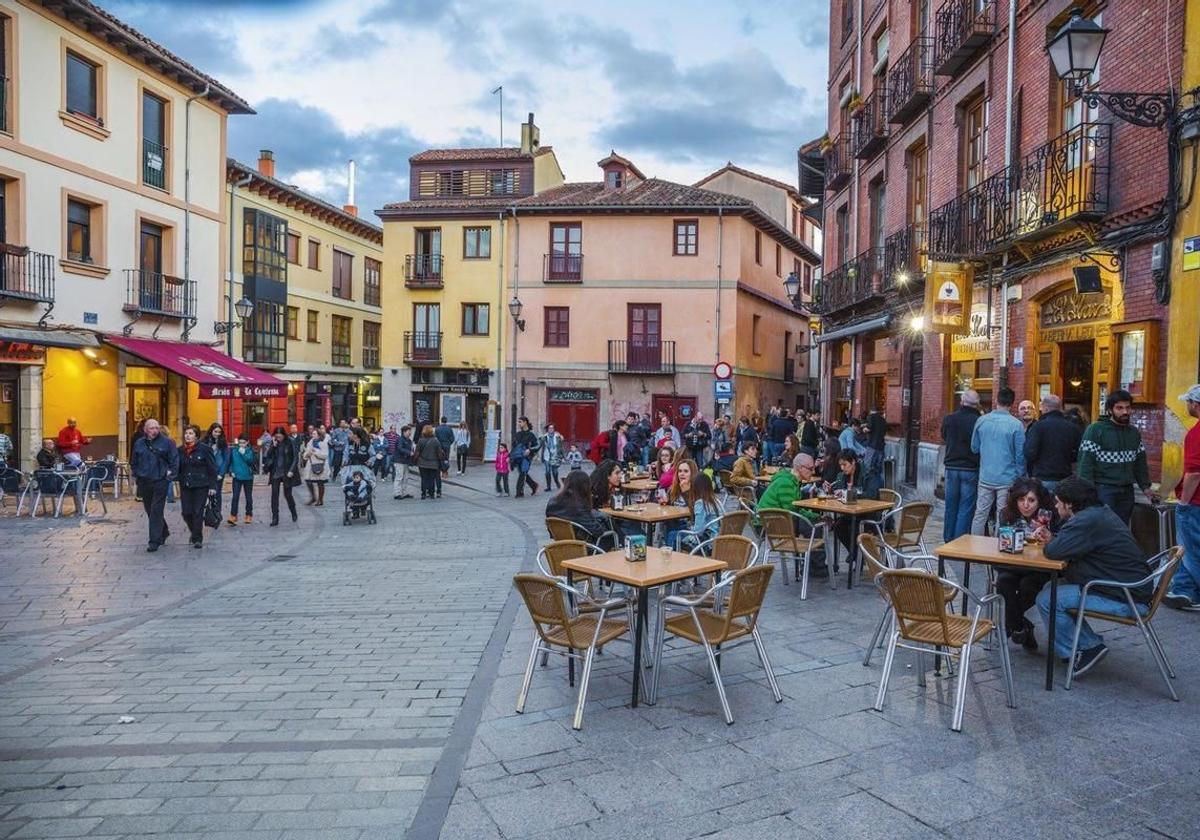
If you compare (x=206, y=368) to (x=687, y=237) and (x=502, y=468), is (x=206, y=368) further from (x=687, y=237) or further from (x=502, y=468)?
(x=687, y=237)

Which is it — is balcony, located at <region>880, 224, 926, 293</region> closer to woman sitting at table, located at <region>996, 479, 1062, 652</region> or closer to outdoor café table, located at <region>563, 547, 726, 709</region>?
woman sitting at table, located at <region>996, 479, 1062, 652</region>

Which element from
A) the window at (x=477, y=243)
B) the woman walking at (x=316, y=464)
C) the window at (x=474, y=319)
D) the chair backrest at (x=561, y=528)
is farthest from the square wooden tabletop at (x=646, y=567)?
the window at (x=477, y=243)

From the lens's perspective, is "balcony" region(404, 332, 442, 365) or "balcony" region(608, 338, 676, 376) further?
"balcony" region(404, 332, 442, 365)

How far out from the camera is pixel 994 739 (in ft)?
15.5

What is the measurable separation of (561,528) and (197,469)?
626 cm

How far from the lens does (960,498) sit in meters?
9.84

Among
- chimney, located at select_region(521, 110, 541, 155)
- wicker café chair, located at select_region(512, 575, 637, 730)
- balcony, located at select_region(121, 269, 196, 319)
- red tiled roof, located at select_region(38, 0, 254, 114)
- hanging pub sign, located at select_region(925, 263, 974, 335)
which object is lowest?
wicker café chair, located at select_region(512, 575, 637, 730)

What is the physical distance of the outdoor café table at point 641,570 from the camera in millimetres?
5387

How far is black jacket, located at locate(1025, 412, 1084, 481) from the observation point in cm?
875

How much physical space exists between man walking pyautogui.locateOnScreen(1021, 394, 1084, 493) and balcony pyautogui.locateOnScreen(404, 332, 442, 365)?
26067mm

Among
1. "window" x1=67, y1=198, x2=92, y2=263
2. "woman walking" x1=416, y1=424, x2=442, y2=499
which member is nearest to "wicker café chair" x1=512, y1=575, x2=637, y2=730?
"woman walking" x1=416, y1=424, x2=442, y2=499

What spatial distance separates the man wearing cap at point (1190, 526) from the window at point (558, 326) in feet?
83.0

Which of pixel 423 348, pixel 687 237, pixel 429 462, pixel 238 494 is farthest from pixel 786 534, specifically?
pixel 423 348

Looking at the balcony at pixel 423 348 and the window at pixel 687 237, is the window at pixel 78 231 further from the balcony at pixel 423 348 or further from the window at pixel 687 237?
the window at pixel 687 237
